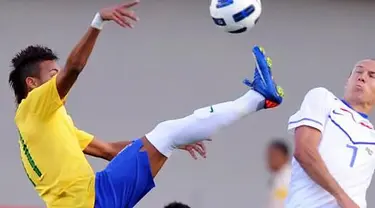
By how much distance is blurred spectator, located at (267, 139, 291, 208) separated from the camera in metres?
9.33

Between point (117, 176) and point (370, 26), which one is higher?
point (117, 176)

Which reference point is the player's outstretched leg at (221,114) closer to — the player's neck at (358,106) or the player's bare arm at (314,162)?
the player's bare arm at (314,162)

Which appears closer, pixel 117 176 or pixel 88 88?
pixel 117 176

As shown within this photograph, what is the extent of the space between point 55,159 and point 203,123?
32.9 inches

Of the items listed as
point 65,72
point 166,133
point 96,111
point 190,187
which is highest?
point 65,72

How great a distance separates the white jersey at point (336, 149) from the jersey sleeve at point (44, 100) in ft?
4.14

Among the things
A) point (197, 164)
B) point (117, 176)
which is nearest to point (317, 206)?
point (117, 176)

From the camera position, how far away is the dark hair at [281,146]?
32.3ft

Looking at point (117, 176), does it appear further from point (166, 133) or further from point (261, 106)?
point (261, 106)

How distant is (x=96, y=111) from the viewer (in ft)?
35.3

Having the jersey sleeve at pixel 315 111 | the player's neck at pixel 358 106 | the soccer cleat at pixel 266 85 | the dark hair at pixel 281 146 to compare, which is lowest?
the dark hair at pixel 281 146

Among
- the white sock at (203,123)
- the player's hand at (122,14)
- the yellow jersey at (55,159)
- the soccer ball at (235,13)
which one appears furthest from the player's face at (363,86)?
the yellow jersey at (55,159)

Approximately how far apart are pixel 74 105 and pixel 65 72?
4031mm

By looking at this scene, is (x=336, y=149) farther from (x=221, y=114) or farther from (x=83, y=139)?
(x=83, y=139)
